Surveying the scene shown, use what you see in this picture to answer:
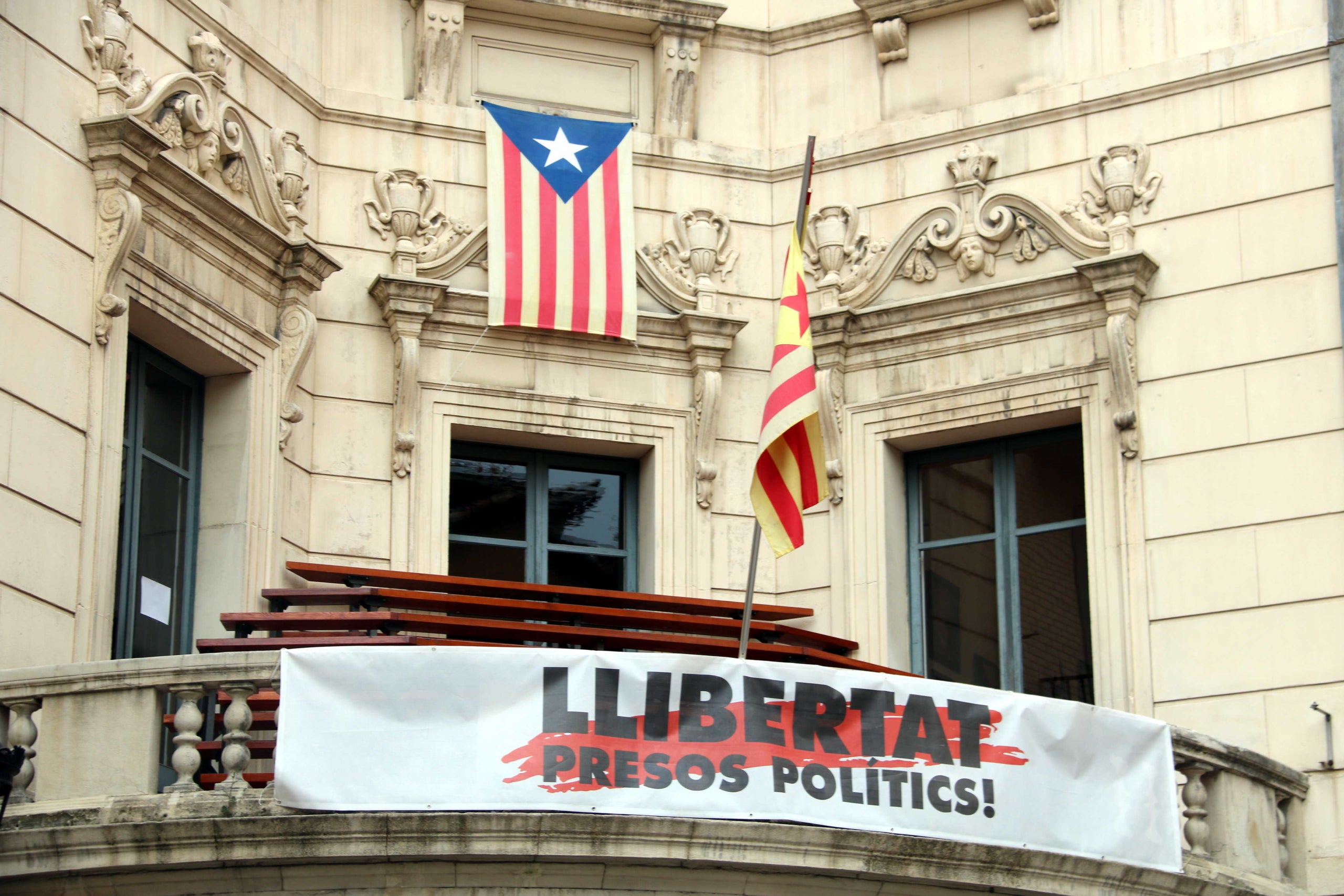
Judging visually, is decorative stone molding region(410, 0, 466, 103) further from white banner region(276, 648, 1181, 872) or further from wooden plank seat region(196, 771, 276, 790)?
wooden plank seat region(196, 771, 276, 790)

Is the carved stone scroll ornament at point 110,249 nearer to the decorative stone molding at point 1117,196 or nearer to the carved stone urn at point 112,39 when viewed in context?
the carved stone urn at point 112,39

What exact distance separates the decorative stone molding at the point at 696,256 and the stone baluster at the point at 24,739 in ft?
24.1

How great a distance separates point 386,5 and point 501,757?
8.35 metres

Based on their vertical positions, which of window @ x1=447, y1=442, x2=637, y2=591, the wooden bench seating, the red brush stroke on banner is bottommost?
the red brush stroke on banner

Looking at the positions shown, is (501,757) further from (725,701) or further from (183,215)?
(183,215)

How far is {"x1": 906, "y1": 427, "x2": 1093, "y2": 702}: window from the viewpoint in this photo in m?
19.3

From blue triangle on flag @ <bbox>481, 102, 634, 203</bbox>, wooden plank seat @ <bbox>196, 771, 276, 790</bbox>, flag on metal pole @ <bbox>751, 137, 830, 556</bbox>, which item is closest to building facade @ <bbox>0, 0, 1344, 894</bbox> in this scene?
blue triangle on flag @ <bbox>481, 102, 634, 203</bbox>

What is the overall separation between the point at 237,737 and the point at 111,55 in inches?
220

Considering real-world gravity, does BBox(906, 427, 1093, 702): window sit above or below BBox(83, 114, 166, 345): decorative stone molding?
below

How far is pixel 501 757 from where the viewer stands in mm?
14531

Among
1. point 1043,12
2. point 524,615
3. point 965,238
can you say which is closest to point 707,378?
point 965,238

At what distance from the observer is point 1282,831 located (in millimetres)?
17156

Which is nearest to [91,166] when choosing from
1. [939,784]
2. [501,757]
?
[501,757]

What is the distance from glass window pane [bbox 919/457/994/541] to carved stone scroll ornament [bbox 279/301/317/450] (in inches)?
204
